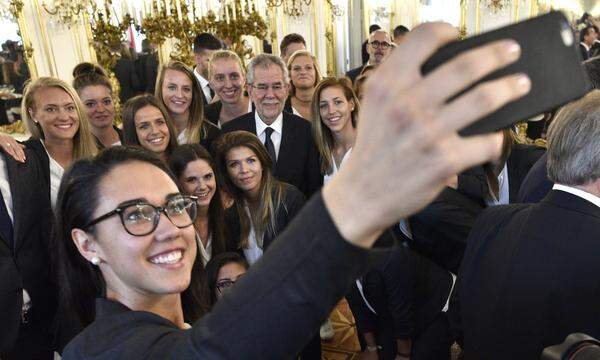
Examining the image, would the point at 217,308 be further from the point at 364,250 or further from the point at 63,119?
the point at 63,119

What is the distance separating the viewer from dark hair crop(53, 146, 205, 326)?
1026mm

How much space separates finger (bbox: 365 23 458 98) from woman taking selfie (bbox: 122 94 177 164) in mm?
2430

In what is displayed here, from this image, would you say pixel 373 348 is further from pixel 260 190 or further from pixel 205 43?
pixel 205 43

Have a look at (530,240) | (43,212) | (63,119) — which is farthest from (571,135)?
(63,119)

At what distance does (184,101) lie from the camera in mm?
3264

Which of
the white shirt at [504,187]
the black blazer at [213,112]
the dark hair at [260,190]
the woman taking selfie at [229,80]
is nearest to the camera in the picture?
the white shirt at [504,187]

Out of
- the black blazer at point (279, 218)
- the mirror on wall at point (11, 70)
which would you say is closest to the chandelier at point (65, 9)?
the mirror on wall at point (11, 70)

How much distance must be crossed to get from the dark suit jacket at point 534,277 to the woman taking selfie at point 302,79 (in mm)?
2781

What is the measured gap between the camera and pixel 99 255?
3.35 ft

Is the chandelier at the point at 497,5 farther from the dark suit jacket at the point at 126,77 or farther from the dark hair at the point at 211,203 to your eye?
the dark hair at the point at 211,203

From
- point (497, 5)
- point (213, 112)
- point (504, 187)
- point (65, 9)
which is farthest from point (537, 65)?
point (497, 5)

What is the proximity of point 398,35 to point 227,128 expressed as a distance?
12.3 feet

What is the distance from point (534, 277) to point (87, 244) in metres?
1.07

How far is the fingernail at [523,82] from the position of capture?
0.39m
